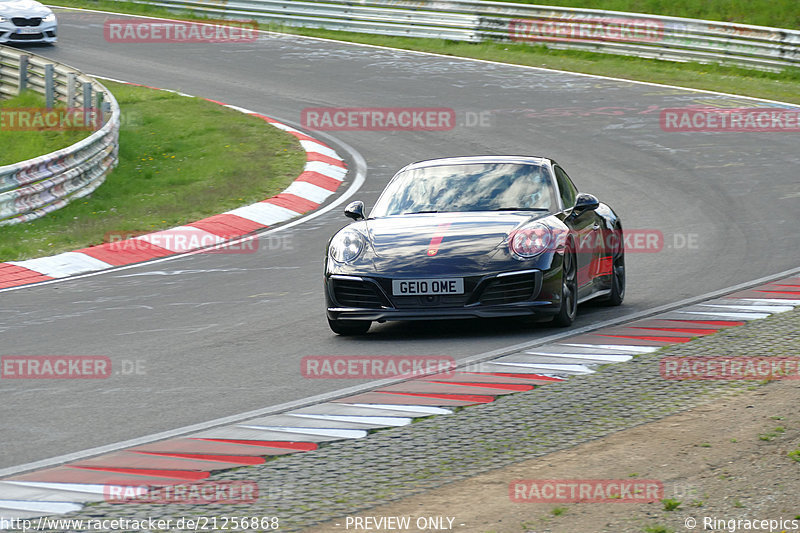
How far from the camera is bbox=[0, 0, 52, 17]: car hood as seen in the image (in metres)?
26.8

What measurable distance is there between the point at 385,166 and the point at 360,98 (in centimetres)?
499

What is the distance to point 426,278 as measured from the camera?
8.39 meters

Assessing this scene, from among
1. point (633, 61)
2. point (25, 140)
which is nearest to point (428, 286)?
point (25, 140)

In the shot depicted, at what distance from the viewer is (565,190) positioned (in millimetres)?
9898

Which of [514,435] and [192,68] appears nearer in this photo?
[514,435]

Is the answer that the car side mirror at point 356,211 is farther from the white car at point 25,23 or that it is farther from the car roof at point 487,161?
the white car at point 25,23

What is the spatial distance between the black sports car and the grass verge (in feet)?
45.5

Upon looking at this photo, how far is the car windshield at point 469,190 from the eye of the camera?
941 cm

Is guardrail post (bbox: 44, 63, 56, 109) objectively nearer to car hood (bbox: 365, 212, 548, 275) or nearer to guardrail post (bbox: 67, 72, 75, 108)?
guardrail post (bbox: 67, 72, 75, 108)

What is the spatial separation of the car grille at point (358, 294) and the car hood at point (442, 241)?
0.55ft

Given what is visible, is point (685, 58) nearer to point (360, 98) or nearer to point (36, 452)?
point (360, 98)

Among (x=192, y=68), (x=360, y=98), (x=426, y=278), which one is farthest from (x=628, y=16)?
(x=426, y=278)

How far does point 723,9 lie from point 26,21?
16753mm

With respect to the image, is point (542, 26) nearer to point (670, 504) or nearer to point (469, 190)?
point (469, 190)
